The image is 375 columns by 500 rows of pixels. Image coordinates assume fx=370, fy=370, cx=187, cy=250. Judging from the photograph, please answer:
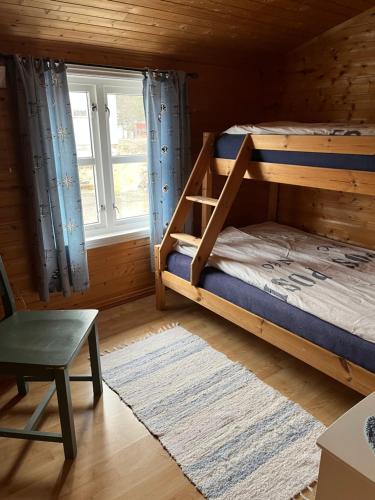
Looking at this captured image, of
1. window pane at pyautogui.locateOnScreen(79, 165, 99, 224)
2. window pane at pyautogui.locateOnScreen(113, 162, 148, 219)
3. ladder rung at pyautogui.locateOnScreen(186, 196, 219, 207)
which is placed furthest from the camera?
window pane at pyautogui.locateOnScreen(113, 162, 148, 219)

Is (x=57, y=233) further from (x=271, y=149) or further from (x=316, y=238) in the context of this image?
(x=316, y=238)

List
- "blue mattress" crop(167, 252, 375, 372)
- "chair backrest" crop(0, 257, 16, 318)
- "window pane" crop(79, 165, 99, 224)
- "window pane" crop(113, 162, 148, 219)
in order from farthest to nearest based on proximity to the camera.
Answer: "window pane" crop(113, 162, 148, 219) → "window pane" crop(79, 165, 99, 224) → "chair backrest" crop(0, 257, 16, 318) → "blue mattress" crop(167, 252, 375, 372)

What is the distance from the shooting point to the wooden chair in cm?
154

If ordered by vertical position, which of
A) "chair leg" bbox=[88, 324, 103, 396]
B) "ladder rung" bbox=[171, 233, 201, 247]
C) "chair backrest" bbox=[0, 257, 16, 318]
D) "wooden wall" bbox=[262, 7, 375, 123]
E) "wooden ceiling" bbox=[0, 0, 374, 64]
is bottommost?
"chair leg" bbox=[88, 324, 103, 396]

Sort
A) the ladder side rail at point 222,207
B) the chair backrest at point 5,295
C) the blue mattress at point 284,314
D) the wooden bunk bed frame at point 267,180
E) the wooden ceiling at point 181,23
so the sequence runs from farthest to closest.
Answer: the ladder side rail at point 222,207 → the wooden ceiling at point 181,23 → the chair backrest at point 5,295 → the wooden bunk bed frame at point 267,180 → the blue mattress at point 284,314

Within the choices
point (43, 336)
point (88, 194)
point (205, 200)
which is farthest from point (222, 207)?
point (43, 336)

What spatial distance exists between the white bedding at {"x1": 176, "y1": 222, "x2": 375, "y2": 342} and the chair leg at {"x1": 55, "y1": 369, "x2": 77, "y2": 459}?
1.21m

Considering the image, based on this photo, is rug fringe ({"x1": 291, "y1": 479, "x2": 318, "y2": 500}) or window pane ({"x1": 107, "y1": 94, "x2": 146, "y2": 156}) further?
window pane ({"x1": 107, "y1": 94, "x2": 146, "y2": 156})

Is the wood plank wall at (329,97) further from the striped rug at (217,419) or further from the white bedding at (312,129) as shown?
the striped rug at (217,419)

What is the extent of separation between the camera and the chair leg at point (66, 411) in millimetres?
1544

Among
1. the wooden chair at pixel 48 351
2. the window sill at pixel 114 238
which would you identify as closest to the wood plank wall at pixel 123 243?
the window sill at pixel 114 238

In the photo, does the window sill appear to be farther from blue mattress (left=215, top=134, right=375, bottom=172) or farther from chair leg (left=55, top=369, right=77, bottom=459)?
chair leg (left=55, top=369, right=77, bottom=459)

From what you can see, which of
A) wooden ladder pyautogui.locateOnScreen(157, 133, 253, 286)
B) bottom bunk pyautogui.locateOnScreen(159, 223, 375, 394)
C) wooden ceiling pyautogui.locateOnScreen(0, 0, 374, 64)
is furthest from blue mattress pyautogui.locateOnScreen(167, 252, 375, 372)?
wooden ceiling pyautogui.locateOnScreen(0, 0, 374, 64)

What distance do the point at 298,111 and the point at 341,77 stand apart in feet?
1.57
